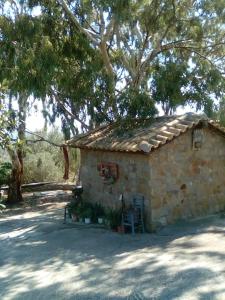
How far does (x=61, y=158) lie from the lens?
23.0m

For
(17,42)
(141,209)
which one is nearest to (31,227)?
(141,209)

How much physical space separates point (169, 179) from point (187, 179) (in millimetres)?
682

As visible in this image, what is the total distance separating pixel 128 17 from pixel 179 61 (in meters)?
4.11

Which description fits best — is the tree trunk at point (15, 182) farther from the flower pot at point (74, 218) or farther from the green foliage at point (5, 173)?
the flower pot at point (74, 218)

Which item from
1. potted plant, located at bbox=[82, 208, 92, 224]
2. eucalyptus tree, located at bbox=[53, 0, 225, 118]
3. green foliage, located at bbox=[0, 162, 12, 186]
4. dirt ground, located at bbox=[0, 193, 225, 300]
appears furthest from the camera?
green foliage, located at bbox=[0, 162, 12, 186]

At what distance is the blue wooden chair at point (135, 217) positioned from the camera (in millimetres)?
10156

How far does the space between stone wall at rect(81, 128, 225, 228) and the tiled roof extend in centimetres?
29

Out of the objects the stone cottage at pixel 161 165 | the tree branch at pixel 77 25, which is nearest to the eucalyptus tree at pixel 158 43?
the tree branch at pixel 77 25

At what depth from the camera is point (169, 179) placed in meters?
10.5

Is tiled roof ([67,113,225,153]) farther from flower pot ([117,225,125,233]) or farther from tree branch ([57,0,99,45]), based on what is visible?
tree branch ([57,0,99,45])

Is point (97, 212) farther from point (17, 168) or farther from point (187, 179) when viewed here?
point (17, 168)

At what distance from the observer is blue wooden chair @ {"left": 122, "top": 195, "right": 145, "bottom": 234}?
10.2 meters

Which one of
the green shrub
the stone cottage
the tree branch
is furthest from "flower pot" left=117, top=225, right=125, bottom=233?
the tree branch

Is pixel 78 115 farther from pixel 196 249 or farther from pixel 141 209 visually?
pixel 196 249
